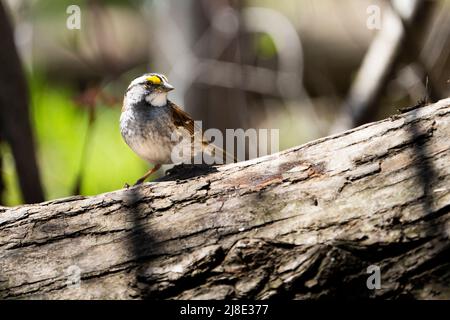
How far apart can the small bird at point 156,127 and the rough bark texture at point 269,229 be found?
21.6 inches

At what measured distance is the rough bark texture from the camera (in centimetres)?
249

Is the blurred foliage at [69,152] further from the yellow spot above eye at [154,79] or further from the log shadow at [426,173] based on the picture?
the log shadow at [426,173]

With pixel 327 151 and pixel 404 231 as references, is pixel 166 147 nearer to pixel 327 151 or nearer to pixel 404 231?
pixel 327 151

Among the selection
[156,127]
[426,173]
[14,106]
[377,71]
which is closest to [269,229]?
[426,173]

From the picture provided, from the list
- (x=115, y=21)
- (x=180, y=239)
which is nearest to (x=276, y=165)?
(x=180, y=239)

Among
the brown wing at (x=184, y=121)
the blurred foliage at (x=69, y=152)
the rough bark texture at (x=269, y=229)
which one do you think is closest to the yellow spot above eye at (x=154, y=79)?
the brown wing at (x=184, y=121)

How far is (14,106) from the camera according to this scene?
4266mm

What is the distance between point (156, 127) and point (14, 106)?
1223 mm

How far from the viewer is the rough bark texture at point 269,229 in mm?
2488

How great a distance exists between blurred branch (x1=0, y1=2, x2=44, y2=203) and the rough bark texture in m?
1.30

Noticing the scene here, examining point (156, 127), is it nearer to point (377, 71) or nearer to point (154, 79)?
point (154, 79)

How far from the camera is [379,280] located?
2.44 m

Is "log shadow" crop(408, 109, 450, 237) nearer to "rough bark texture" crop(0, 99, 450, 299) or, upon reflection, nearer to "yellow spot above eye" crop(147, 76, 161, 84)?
"rough bark texture" crop(0, 99, 450, 299)
